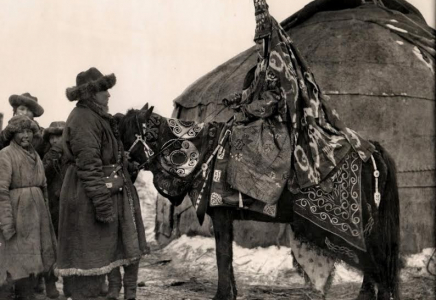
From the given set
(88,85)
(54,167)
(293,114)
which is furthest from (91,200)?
(293,114)

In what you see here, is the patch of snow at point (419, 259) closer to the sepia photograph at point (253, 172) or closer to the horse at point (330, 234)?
the sepia photograph at point (253, 172)

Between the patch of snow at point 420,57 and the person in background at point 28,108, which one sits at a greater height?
the patch of snow at point 420,57

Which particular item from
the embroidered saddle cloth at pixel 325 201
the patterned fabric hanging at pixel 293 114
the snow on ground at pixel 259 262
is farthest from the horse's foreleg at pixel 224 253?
the snow on ground at pixel 259 262

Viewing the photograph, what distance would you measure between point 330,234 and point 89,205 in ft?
6.36

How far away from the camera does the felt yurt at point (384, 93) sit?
6.38m

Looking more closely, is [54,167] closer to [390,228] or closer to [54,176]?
[54,176]

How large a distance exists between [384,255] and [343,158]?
856 millimetres

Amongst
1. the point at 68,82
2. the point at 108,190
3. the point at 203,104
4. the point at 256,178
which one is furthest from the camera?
the point at 68,82

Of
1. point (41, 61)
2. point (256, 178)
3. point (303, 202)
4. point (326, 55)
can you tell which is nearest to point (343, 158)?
point (303, 202)

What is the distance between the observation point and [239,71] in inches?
301

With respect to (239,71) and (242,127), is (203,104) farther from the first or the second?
(242,127)

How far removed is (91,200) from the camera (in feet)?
11.7

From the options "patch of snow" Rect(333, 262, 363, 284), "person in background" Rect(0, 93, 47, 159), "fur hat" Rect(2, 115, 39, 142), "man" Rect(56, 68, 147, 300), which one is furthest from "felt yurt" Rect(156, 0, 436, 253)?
"fur hat" Rect(2, 115, 39, 142)

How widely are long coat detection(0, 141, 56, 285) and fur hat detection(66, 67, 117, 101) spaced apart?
2.72 ft
